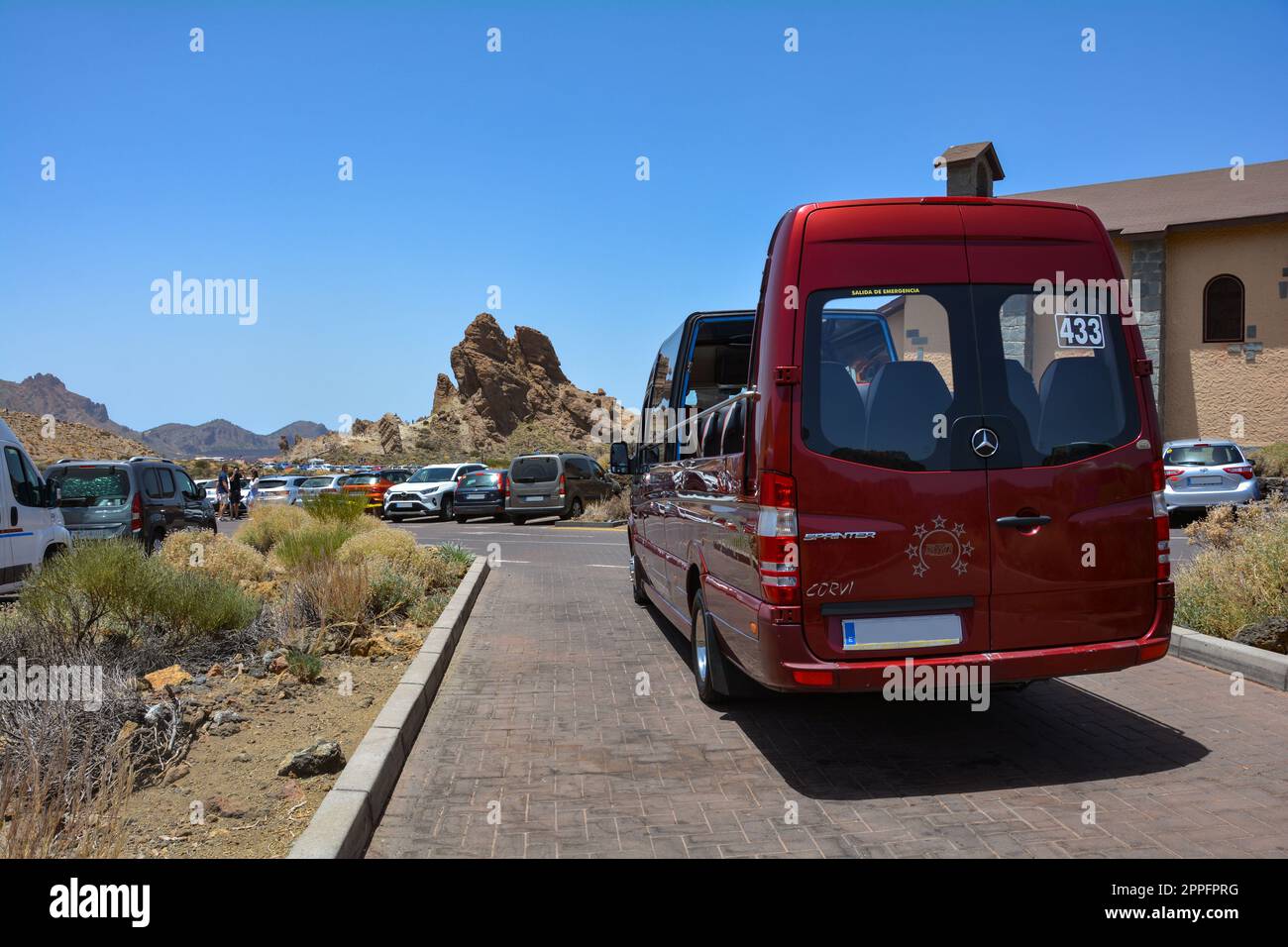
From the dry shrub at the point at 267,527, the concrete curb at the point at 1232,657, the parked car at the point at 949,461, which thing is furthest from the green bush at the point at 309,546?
the concrete curb at the point at 1232,657

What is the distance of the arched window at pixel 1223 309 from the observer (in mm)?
28422

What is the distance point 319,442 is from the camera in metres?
126

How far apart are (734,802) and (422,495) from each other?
25.5 metres

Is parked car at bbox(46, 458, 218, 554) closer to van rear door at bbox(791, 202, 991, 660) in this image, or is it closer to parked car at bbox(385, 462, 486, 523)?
van rear door at bbox(791, 202, 991, 660)

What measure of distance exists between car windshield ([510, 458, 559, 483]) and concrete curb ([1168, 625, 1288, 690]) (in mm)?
19489

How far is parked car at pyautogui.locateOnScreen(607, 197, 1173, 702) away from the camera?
16.0 feet

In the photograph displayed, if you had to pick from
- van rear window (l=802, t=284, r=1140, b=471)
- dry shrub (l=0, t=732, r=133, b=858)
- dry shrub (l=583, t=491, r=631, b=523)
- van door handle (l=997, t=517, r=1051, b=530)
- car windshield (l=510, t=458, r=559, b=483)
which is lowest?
dry shrub (l=583, t=491, r=631, b=523)

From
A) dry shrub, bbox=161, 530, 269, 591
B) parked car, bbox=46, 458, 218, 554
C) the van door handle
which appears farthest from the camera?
parked car, bbox=46, 458, 218, 554

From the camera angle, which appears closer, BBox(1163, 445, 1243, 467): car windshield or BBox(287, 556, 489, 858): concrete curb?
BBox(287, 556, 489, 858): concrete curb

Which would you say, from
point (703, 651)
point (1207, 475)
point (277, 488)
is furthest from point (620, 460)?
point (277, 488)

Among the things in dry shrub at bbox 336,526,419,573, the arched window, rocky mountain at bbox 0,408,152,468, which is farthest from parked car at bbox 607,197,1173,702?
rocky mountain at bbox 0,408,152,468

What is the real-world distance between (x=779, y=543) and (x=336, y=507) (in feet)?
35.9
